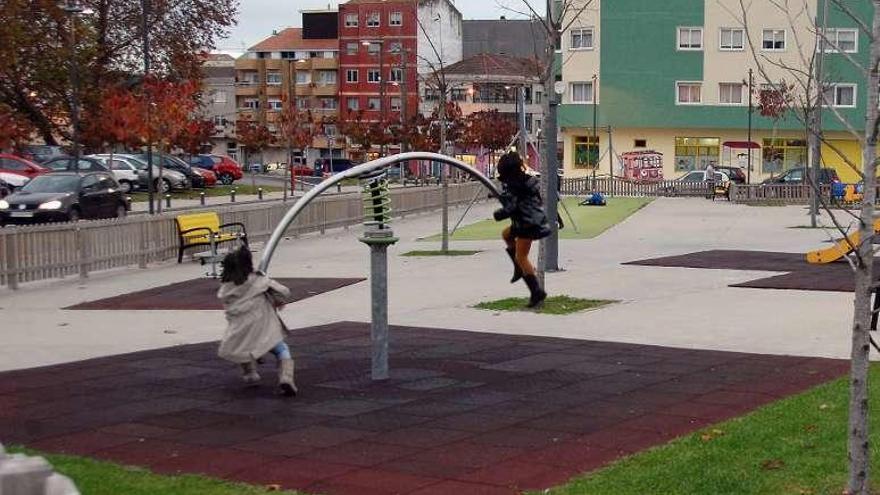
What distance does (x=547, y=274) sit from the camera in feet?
73.7

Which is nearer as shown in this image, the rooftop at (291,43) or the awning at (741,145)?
the awning at (741,145)

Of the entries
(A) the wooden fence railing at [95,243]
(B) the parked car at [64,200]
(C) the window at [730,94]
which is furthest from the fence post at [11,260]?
(C) the window at [730,94]

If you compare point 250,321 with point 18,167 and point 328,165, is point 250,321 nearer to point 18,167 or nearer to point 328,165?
point 18,167

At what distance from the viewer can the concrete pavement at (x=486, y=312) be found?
48.1ft

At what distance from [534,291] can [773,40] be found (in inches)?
2256

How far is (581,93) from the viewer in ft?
247

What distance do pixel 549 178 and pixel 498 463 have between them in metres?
13.8

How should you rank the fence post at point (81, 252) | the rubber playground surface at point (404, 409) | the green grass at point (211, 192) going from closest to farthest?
the rubber playground surface at point (404, 409), the fence post at point (81, 252), the green grass at point (211, 192)

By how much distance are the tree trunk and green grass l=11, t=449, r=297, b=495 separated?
318 cm

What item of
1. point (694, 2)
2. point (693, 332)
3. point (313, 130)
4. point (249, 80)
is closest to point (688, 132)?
point (694, 2)

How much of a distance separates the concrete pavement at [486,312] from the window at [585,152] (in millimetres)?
46019

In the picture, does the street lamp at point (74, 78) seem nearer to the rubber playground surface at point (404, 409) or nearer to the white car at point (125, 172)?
the white car at point (125, 172)

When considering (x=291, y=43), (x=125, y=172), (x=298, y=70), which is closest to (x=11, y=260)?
(x=125, y=172)

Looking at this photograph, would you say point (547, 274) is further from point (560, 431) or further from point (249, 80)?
point (249, 80)
